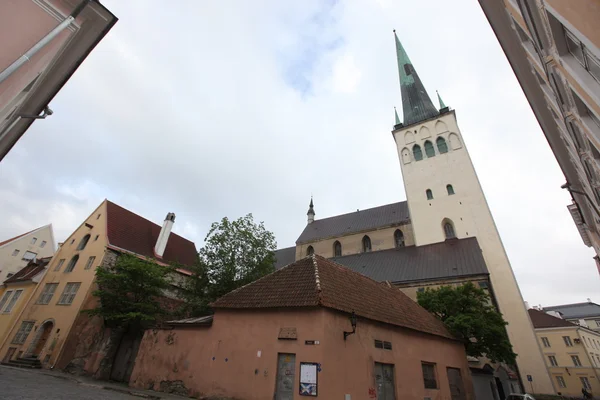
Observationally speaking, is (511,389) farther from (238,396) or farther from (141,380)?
(141,380)

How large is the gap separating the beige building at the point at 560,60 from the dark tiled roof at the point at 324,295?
7508 millimetres

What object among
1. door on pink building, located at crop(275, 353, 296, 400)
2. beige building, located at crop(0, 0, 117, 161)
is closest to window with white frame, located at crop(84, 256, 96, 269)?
beige building, located at crop(0, 0, 117, 161)

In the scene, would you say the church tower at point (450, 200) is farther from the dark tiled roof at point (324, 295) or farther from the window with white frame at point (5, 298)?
the window with white frame at point (5, 298)

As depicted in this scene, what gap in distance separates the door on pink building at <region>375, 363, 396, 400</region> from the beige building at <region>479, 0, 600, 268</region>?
27.2 feet

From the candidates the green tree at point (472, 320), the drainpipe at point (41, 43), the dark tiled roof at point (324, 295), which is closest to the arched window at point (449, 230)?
the green tree at point (472, 320)

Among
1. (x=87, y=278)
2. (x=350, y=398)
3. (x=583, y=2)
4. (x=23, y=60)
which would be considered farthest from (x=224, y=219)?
(x=583, y=2)

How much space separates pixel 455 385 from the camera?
12.7m

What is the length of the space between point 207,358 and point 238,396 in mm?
1869

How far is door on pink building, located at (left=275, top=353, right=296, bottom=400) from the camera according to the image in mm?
8289

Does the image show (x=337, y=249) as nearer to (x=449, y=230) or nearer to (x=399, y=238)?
(x=399, y=238)

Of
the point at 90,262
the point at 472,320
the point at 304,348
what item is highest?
the point at 90,262

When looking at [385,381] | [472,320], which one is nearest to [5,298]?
[385,381]

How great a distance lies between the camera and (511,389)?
1889 cm

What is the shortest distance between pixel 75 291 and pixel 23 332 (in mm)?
4253
